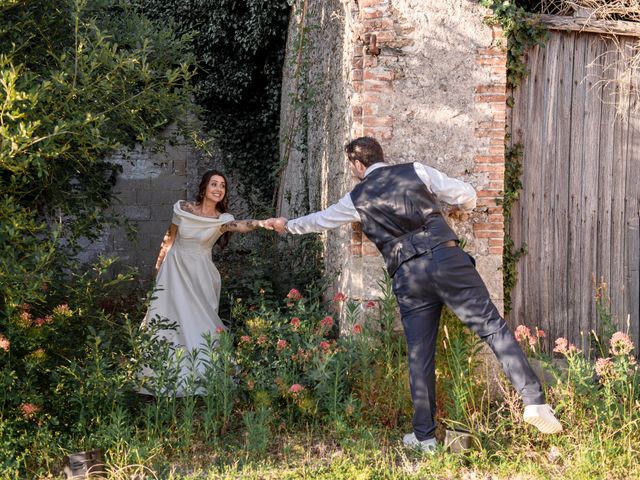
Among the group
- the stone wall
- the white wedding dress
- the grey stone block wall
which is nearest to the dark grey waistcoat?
the stone wall

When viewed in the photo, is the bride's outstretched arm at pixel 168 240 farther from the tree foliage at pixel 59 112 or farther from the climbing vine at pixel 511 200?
the climbing vine at pixel 511 200

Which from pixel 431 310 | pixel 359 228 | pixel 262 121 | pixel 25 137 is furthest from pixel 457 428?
pixel 262 121

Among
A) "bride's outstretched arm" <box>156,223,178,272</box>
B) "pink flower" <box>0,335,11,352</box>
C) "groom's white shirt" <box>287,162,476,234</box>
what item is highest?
"groom's white shirt" <box>287,162,476,234</box>

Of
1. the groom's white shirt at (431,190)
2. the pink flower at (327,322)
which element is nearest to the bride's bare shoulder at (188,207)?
the groom's white shirt at (431,190)

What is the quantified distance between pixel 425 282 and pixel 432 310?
195 millimetres

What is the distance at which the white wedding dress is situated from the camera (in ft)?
19.2

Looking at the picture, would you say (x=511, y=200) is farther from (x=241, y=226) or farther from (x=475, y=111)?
(x=241, y=226)

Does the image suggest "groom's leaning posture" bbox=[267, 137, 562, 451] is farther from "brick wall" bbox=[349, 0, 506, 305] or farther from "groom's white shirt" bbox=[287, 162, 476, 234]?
"brick wall" bbox=[349, 0, 506, 305]

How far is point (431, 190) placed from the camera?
4.57 meters

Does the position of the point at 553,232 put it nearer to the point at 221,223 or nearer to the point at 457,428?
the point at 457,428

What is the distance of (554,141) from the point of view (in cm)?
563

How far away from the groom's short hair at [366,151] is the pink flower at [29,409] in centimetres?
239

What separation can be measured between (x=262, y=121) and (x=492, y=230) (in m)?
5.96

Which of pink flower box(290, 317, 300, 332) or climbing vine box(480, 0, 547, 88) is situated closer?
pink flower box(290, 317, 300, 332)
